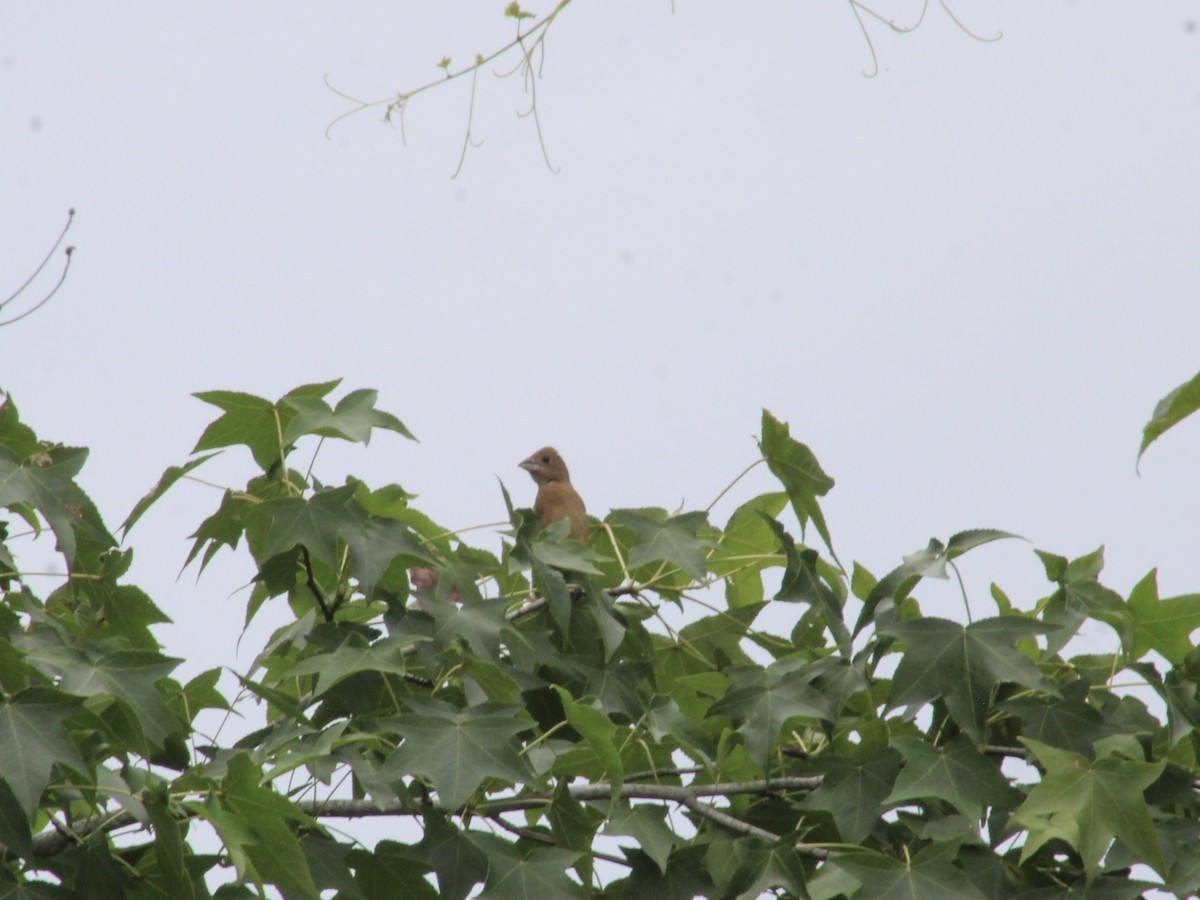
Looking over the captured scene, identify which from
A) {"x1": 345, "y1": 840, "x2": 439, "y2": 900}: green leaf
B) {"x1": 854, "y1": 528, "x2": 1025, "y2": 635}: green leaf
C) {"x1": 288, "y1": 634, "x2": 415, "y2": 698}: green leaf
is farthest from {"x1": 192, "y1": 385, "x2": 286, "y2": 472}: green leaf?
{"x1": 854, "y1": 528, "x2": 1025, "y2": 635}: green leaf

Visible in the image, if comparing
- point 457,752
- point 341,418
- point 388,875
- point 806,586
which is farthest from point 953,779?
point 341,418

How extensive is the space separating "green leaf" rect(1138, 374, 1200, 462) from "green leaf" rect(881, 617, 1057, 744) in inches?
35.7

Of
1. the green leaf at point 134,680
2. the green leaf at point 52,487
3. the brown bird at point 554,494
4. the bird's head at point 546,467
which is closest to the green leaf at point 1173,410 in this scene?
the green leaf at point 134,680

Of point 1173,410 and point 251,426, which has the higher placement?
point 1173,410

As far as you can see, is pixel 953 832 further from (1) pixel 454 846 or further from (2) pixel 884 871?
(1) pixel 454 846

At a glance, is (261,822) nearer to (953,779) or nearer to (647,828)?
(647,828)

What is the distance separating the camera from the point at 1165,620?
2.79m

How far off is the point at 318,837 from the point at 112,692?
17.0 inches

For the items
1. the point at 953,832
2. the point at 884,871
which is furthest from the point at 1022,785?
the point at 884,871

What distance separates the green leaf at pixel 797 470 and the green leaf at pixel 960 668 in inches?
17.9

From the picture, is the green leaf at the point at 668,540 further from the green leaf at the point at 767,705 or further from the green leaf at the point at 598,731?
the green leaf at the point at 598,731

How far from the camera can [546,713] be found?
2816 mm

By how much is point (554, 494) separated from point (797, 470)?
1995 mm

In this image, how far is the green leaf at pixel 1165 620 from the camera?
2.78 metres
